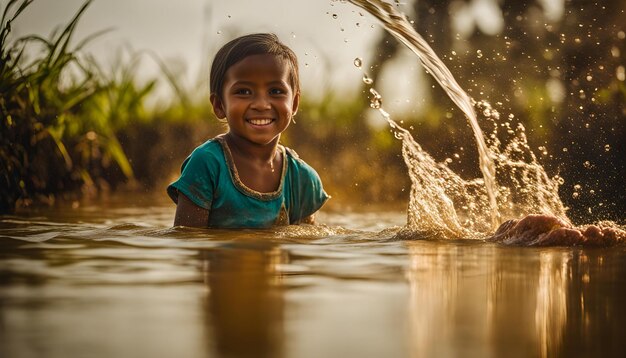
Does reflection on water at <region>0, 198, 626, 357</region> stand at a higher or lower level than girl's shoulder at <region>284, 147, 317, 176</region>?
lower

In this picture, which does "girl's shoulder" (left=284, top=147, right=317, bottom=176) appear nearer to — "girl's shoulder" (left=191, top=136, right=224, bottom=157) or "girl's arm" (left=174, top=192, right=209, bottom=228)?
"girl's shoulder" (left=191, top=136, right=224, bottom=157)

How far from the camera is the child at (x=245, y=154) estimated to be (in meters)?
4.59

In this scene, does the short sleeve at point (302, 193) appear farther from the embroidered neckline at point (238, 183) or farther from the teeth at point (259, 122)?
the teeth at point (259, 122)

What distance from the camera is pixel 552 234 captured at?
3709 millimetres

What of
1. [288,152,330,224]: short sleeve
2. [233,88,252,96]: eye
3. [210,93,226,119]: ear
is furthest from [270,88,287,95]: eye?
[288,152,330,224]: short sleeve

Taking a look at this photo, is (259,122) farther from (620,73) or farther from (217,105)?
(620,73)

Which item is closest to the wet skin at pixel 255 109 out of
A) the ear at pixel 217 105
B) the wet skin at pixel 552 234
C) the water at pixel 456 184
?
the ear at pixel 217 105

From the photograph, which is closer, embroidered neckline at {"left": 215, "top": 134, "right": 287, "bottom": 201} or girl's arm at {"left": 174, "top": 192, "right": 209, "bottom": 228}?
girl's arm at {"left": 174, "top": 192, "right": 209, "bottom": 228}

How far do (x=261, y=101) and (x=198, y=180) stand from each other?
52 cm

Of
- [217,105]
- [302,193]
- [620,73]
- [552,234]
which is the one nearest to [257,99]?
[217,105]

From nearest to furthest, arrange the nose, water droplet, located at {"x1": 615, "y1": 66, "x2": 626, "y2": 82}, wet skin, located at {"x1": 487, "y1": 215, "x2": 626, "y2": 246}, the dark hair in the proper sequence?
wet skin, located at {"x1": 487, "y1": 215, "x2": 626, "y2": 246} → the nose → the dark hair → water droplet, located at {"x1": 615, "y1": 66, "x2": 626, "y2": 82}

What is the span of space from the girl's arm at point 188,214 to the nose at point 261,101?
596 millimetres

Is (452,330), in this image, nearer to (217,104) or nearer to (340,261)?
(340,261)

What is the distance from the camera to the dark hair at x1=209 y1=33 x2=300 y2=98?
15.6 ft
